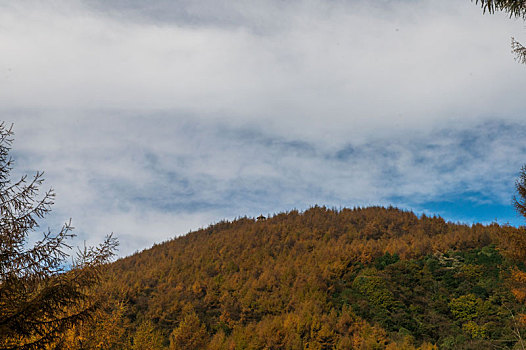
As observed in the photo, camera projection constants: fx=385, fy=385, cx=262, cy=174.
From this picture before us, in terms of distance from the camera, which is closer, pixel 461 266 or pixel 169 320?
pixel 461 266

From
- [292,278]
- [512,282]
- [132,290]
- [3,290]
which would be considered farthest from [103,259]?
[132,290]

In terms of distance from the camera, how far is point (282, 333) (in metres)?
26.6

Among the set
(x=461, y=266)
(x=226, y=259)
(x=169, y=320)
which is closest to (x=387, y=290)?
(x=461, y=266)

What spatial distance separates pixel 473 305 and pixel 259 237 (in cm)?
3030

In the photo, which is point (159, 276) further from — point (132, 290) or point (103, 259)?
point (103, 259)

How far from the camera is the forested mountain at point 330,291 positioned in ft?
76.2

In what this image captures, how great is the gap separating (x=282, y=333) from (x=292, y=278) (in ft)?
34.4

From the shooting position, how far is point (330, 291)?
32.6 m

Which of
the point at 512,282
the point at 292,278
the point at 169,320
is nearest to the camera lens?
the point at 512,282

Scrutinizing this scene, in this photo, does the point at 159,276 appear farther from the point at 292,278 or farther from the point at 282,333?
the point at 282,333

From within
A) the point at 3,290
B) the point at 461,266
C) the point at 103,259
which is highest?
the point at 461,266

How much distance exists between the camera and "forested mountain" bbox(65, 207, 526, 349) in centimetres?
2322

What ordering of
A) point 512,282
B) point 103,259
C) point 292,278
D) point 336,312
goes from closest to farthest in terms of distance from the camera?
point 103,259
point 512,282
point 336,312
point 292,278

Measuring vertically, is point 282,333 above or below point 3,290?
below
